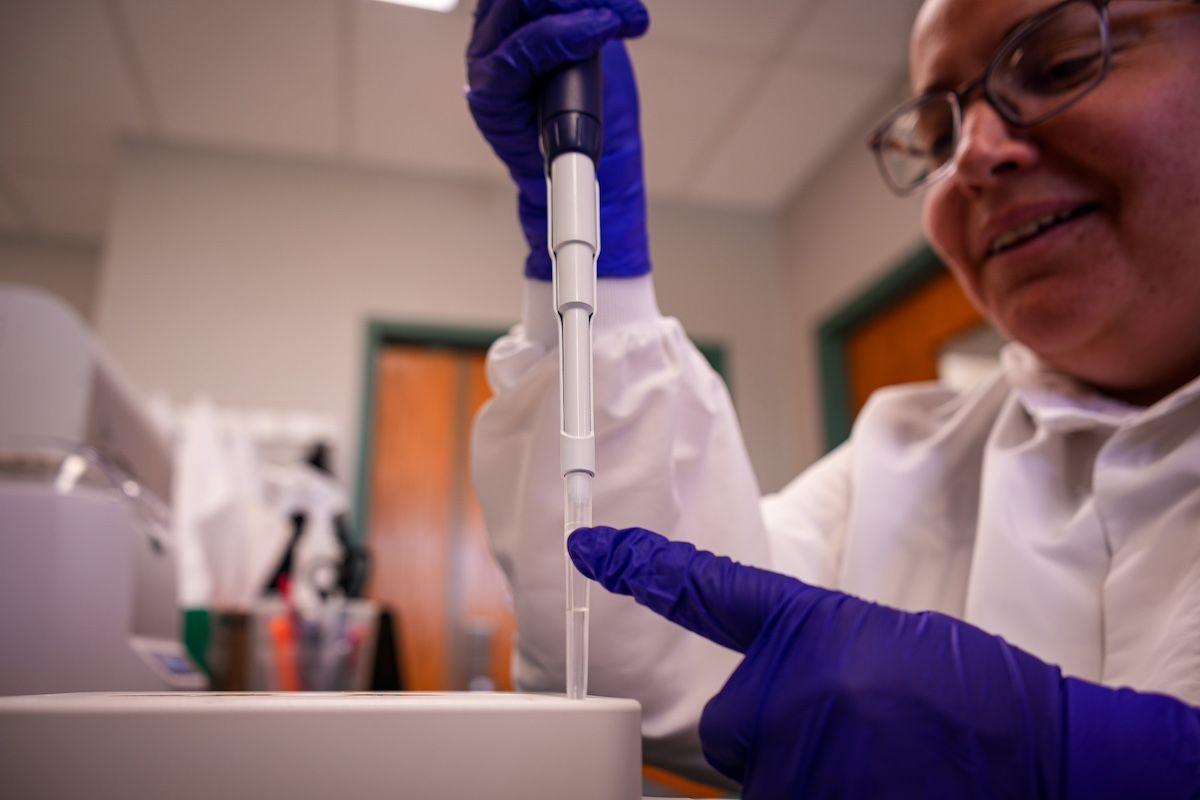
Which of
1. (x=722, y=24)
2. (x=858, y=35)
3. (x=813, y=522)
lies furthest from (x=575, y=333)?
(x=858, y=35)

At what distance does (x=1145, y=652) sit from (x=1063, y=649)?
0.06 metres

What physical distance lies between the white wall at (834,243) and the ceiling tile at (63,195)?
2.30 m

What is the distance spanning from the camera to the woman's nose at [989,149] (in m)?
0.73

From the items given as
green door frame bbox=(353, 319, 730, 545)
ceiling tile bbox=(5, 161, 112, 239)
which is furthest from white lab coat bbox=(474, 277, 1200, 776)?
ceiling tile bbox=(5, 161, 112, 239)

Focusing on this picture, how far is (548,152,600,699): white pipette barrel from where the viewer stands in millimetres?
449

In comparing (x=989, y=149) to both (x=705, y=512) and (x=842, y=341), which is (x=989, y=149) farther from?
(x=842, y=341)

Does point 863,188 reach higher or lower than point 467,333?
higher

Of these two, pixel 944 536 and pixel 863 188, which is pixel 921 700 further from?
pixel 863 188

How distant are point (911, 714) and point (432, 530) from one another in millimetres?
2460

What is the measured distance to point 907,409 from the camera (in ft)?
2.86

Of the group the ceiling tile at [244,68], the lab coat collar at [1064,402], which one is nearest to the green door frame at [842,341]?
the ceiling tile at [244,68]

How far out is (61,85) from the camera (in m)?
2.39

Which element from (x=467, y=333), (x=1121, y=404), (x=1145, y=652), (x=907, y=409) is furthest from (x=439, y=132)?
(x=1145, y=652)

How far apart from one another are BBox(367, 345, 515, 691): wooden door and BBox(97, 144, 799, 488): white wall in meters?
0.16
